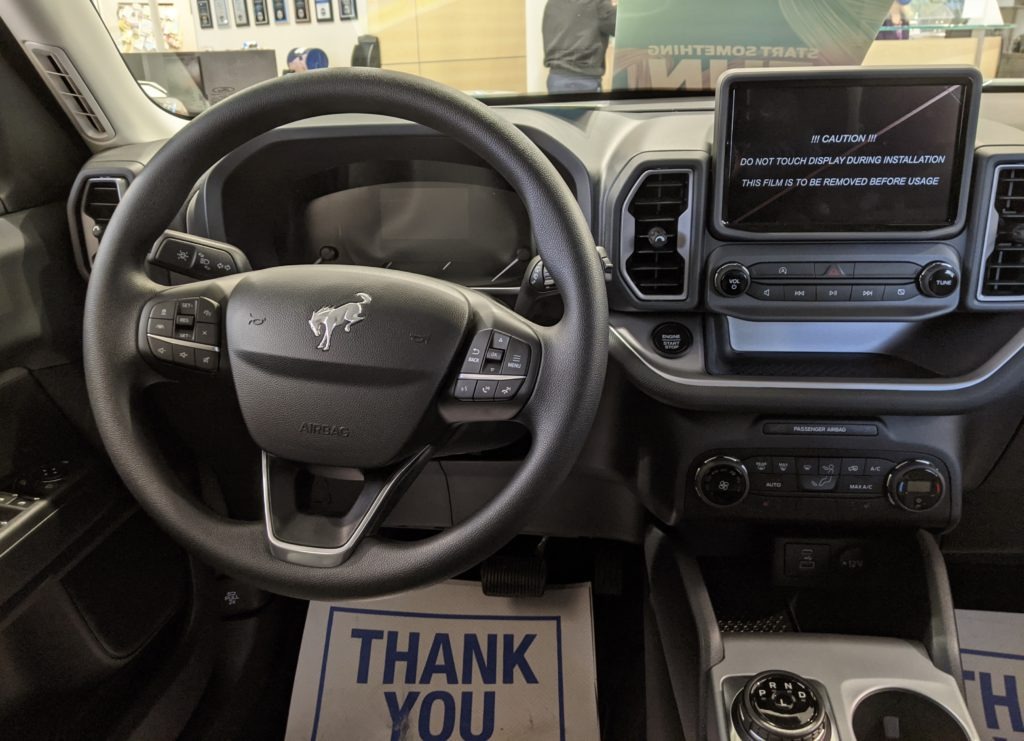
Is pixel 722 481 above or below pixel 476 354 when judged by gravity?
below

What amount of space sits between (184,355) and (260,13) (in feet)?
4.65

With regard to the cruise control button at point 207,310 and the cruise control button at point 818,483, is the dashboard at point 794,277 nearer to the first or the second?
the cruise control button at point 818,483

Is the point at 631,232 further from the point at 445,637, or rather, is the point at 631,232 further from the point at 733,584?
the point at 445,637

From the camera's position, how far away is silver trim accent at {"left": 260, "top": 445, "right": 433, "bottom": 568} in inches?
30.4

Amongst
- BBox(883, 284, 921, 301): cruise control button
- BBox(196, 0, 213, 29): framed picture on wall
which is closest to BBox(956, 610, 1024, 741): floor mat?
BBox(883, 284, 921, 301): cruise control button

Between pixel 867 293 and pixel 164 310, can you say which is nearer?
pixel 164 310

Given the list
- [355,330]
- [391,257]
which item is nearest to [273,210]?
[391,257]

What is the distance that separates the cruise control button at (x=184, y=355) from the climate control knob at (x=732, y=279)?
662 millimetres

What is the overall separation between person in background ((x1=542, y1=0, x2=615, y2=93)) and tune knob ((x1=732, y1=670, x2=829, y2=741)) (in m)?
0.96

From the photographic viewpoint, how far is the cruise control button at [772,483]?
44.1 inches

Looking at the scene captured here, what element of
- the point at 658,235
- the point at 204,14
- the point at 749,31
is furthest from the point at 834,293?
the point at 204,14

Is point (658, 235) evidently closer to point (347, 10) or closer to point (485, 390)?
point (485, 390)

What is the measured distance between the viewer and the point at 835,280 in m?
1.07

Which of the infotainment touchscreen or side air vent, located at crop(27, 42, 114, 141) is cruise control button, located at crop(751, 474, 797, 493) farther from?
side air vent, located at crop(27, 42, 114, 141)
